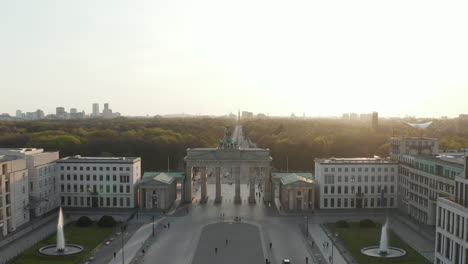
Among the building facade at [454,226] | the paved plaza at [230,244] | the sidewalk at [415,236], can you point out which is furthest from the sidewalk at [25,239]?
the sidewalk at [415,236]

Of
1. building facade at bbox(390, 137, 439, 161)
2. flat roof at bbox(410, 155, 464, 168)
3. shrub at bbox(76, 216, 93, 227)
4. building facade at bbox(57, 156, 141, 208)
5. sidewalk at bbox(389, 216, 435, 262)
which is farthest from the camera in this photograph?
building facade at bbox(57, 156, 141, 208)

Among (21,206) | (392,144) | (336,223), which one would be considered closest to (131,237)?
(21,206)

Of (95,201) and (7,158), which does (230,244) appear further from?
(7,158)

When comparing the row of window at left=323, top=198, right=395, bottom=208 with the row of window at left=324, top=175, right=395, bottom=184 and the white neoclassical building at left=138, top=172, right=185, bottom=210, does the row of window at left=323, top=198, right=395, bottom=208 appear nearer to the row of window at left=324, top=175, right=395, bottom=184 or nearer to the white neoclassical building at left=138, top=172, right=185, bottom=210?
the row of window at left=324, top=175, right=395, bottom=184

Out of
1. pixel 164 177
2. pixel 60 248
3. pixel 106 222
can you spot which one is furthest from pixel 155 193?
pixel 60 248

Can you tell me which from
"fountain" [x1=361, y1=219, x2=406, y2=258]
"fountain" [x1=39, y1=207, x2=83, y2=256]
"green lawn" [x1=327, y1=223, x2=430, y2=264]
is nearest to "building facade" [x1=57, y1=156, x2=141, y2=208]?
"fountain" [x1=39, y1=207, x2=83, y2=256]

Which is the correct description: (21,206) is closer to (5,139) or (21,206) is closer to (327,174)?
(327,174)
